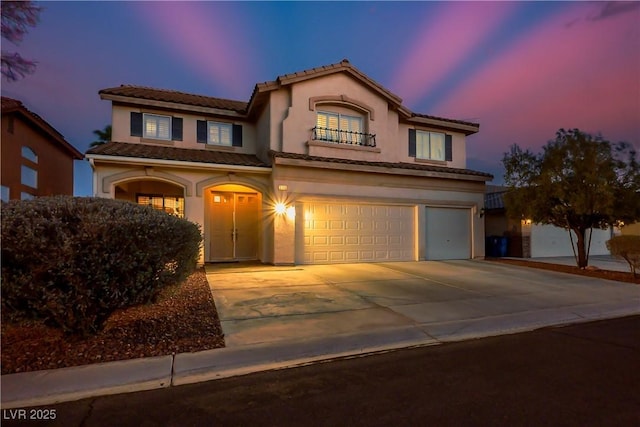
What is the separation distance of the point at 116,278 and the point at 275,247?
7.58 m

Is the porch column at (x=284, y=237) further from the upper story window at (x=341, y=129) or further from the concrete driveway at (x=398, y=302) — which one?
the upper story window at (x=341, y=129)

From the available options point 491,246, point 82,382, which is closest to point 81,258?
point 82,382

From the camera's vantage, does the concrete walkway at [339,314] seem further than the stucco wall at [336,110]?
No

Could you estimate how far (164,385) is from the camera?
3.49 meters

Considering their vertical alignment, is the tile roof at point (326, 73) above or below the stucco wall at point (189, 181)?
above

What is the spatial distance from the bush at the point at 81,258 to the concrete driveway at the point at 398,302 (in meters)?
1.59

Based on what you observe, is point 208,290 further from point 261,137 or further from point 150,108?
point 150,108

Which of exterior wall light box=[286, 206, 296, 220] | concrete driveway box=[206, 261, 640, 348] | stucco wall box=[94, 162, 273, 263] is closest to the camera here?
concrete driveway box=[206, 261, 640, 348]

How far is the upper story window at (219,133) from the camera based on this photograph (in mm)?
13499

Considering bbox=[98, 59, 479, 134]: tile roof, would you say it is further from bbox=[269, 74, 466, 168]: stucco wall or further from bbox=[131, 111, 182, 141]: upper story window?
bbox=[131, 111, 182, 141]: upper story window

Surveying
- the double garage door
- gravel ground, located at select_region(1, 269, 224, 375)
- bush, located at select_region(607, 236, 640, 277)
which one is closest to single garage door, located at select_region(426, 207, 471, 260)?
the double garage door

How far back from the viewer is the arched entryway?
12.8m

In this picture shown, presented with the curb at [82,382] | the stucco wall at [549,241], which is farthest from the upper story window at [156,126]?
the stucco wall at [549,241]

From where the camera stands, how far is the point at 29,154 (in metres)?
13.5
